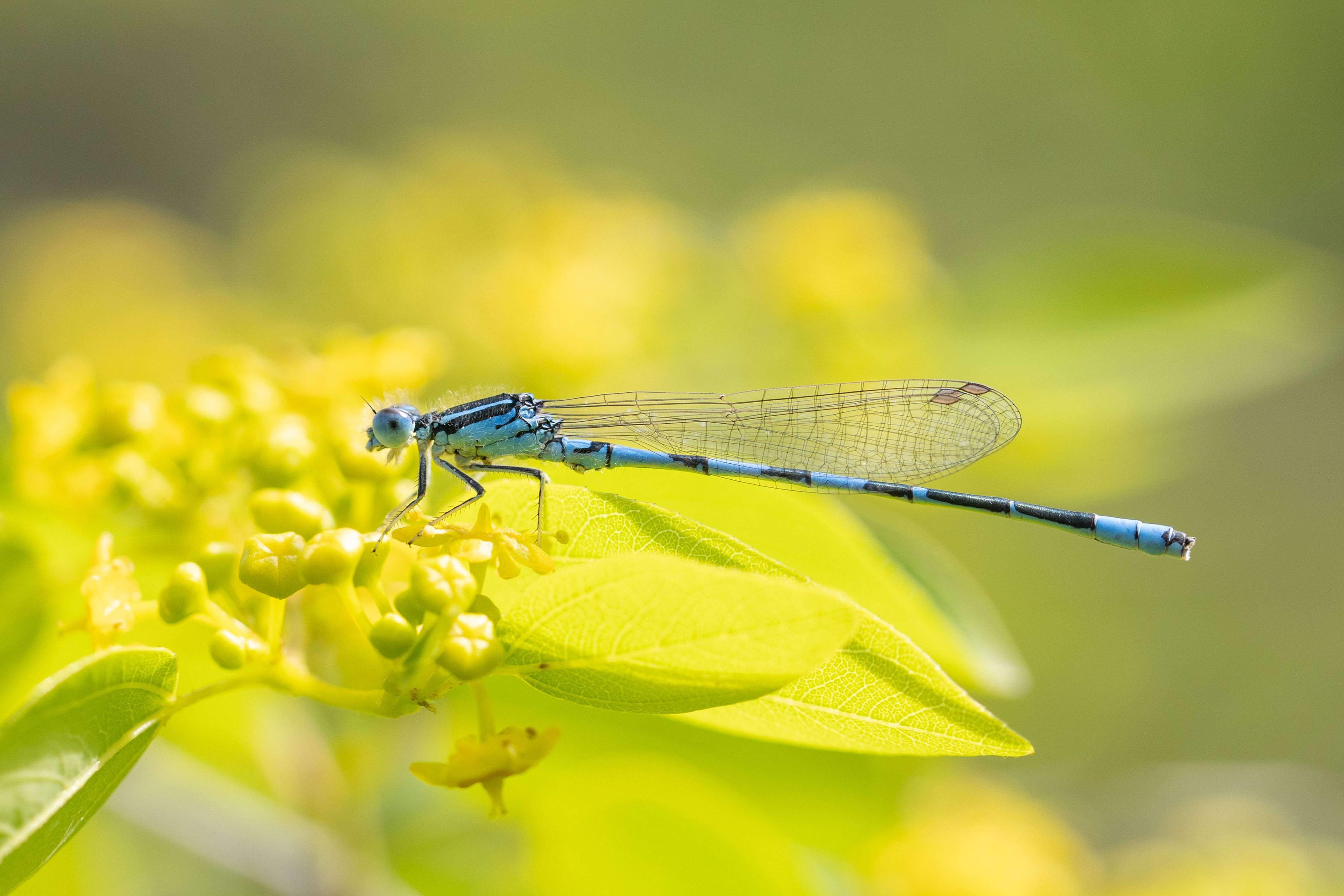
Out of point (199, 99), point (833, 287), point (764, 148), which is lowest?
point (833, 287)

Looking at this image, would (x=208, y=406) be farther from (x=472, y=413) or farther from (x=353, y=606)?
(x=472, y=413)

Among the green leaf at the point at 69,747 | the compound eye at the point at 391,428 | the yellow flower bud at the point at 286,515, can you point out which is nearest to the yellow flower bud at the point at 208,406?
the compound eye at the point at 391,428

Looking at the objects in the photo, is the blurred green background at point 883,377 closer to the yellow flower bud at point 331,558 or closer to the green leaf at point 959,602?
the green leaf at point 959,602

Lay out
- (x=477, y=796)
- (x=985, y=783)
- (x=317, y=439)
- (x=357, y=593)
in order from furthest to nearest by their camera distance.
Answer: (x=985, y=783), (x=477, y=796), (x=317, y=439), (x=357, y=593)

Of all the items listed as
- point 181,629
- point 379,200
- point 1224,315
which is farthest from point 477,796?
point 379,200

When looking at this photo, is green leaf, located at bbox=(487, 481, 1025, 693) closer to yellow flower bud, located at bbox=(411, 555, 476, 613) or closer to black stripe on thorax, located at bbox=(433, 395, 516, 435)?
yellow flower bud, located at bbox=(411, 555, 476, 613)

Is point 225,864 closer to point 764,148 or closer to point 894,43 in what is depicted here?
point 764,148

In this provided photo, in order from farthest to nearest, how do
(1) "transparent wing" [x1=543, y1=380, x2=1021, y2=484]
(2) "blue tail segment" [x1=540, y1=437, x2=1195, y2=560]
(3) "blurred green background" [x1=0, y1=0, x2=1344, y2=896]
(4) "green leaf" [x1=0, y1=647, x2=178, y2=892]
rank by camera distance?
(1) "transparent wing" [x1=543, y1=380, x2=1021, y2=484], (2) "blue tail segment" [x1=540, y1=437, x2=1195, y2=560], (3) "blurred green background" [x1=0, y1=0, x2=1344, y2=896], (4) "green leaf" [x1=0, y1=647, x2=178, y2=892]

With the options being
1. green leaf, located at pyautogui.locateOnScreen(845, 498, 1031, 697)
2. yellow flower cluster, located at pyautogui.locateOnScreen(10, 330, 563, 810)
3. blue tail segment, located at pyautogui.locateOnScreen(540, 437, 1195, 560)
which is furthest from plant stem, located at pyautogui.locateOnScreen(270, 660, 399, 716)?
blue tail segment, located at pyautogui.locateOnScreen(540, 437, 1195, 560)
